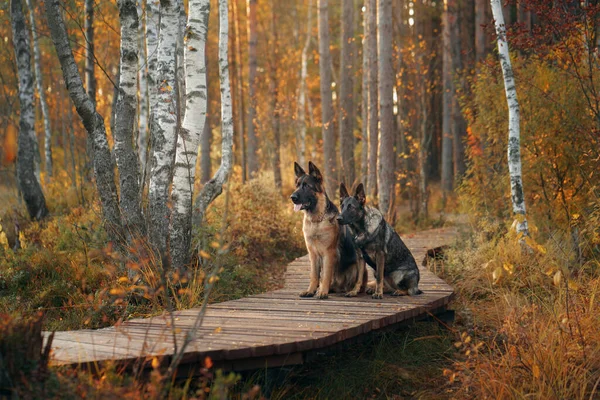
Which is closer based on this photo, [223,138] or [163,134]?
[163,134]

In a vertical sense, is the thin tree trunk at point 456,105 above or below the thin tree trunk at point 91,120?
above

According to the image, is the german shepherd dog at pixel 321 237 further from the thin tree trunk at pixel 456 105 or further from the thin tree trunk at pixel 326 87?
the thin tree trunk at pixel 456 105

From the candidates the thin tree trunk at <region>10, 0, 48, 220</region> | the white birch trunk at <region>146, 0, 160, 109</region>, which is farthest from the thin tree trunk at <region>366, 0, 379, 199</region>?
the thin tree trunk at <region>10, 0, 48, 220</region>

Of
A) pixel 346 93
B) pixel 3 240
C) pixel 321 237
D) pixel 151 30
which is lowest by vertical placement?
pixel 321 237

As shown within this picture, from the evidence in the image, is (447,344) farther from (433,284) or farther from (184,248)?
(184,248)

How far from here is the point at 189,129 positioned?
772cm

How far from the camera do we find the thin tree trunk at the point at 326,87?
724 inches

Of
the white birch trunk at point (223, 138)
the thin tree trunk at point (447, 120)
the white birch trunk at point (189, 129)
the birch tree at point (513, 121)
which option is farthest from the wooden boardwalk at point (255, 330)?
the thin tree trunk at point (447, 120)

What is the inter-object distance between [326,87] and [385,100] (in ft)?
14.9

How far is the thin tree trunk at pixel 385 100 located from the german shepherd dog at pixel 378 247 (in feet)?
21.7

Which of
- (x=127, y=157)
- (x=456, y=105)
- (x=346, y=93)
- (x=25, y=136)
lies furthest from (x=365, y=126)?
(x=127, y=157)

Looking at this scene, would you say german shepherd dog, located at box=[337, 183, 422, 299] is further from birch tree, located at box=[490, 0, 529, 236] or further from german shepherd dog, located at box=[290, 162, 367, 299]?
birch tree, located at box=[490, 0, 529, 236]

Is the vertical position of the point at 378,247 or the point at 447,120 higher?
the point at 447,120

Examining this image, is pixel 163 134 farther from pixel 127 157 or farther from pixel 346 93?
pixel 346 93
